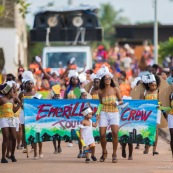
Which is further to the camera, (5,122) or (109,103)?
(5,122)

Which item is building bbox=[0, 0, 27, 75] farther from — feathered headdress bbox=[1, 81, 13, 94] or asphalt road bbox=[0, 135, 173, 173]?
feathered headdress bbox=[1, 81, 13, 94]

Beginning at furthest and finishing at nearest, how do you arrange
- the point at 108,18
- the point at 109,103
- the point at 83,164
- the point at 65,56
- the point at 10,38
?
the point at 108,18, the point at 10,38, the point at 65,56, the point at 109,103, the point at 83,164

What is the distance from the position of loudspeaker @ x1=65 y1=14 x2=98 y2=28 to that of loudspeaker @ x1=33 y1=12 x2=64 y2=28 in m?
0.30

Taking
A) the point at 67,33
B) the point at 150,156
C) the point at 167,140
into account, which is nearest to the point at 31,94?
the point at 150,156

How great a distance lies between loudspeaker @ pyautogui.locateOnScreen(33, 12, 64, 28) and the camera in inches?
1473

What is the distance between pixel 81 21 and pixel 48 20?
1.19m

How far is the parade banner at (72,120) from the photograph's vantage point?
1998 cm

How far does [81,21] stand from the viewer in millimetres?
37562

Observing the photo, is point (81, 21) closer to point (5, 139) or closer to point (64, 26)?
point (64, 26)

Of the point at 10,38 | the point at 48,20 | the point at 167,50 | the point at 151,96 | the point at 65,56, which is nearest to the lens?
the point at 151,96

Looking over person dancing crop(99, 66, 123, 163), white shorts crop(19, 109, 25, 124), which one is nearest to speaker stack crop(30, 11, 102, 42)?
white shorts crop(19, 109, 25, 124)

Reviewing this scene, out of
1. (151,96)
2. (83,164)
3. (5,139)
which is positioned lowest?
(83,164)

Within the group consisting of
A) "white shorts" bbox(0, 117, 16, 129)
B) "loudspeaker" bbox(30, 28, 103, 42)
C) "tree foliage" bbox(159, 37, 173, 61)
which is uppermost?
"tree foliage" bbox(159, 37, 173, 61)

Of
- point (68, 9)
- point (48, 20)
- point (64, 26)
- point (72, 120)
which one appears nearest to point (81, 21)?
point (64, 26)
